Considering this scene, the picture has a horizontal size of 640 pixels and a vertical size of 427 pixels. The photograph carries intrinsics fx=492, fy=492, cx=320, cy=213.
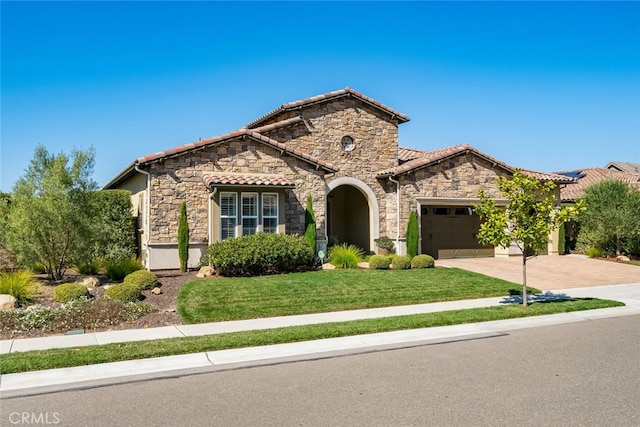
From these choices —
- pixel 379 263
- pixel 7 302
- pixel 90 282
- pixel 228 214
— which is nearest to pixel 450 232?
pixel 379 263

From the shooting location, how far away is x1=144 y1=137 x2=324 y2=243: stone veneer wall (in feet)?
55.7

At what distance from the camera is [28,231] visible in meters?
13.7

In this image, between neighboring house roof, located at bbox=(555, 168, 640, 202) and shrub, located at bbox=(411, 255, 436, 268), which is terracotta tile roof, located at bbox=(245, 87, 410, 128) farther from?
neighboring house roof, located at bbox=(555, 168, 640, 202)

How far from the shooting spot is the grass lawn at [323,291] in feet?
39.3

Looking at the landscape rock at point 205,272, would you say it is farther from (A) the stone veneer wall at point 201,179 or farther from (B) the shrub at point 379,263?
(B) the shrub at point 379,263

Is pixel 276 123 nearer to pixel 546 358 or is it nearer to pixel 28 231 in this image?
pixel 28 231

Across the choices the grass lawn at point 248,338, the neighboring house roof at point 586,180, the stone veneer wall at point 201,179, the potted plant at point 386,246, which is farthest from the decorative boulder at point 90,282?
the neighboring house roof at point 586,180

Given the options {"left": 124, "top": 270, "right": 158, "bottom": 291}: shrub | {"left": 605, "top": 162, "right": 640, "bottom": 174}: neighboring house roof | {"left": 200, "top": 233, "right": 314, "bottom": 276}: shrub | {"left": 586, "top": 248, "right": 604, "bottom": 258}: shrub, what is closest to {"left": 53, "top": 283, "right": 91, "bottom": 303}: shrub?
{"left": 124, "top": 270, "right": 158, "bottom": 291}: shrub

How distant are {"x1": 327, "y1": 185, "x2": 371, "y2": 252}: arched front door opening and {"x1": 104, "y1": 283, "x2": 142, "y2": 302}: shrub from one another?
1300 centimetres

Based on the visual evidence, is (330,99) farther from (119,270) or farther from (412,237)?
(119,270)

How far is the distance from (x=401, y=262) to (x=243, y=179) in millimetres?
6550

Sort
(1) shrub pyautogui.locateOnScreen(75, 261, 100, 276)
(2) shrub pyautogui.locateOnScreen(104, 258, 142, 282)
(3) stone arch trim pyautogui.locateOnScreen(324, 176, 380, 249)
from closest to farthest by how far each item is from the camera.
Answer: (2) shrub pyautogui.locateOnScreen(104, 258, 142, 282) → (1) shrub pyautogui.locateOnScreen(75, 261, 100, 276) → (3) stone arch trim pyautogui.locateOnScreen(324, 176, 380, 249)

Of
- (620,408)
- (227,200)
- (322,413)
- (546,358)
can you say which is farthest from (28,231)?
(620,408)

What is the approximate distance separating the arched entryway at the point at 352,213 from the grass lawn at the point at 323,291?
17.1ft
